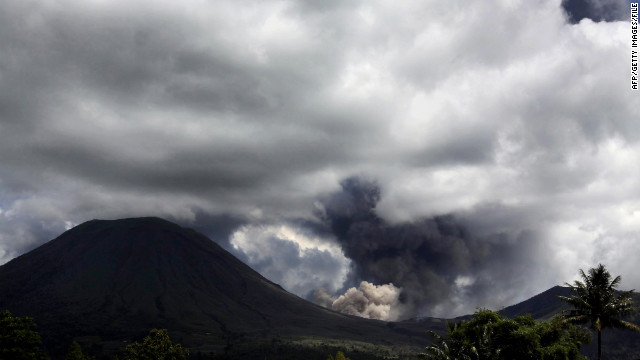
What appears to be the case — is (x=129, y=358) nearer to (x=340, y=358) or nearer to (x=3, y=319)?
(x=3, y=319)

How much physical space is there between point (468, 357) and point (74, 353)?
9828 cm

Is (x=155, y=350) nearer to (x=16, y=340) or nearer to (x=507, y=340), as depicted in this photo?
(x=16, y=340)

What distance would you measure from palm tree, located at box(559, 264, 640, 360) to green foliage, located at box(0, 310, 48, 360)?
8466cm

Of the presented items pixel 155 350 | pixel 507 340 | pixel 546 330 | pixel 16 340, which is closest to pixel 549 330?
pixel 546 330

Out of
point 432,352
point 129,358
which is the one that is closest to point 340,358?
point 129,358

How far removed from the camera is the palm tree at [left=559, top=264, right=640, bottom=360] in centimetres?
6256

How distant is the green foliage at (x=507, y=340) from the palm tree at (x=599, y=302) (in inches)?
115

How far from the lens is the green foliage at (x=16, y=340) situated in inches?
3342

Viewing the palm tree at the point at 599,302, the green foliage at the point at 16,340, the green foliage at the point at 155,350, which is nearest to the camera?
the palm tree at the point at 599,302

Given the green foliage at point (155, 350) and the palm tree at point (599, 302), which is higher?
the palm tree at point (599, 302)

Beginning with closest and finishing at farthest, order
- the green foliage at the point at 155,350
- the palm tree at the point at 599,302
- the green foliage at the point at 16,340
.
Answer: the palm tree at the point at 599,302 < the green foliage at the point at 16,340 < the green foliage at the point at 155,350

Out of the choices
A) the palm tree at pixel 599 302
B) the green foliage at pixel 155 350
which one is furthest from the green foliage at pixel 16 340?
the palm tree at pixel 599 302

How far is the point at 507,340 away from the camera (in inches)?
2746

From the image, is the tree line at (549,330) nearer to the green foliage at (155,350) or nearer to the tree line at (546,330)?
the tree line at (546,330)
